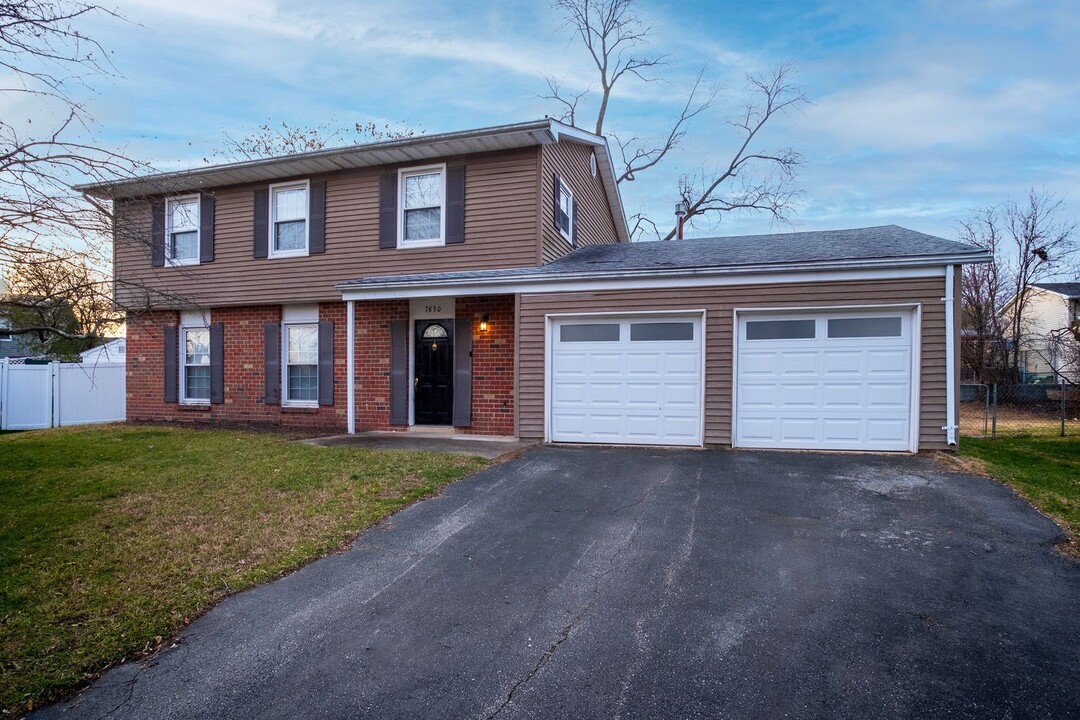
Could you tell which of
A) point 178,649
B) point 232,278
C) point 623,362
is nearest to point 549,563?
point 178,649

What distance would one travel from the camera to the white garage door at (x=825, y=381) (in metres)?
8.04

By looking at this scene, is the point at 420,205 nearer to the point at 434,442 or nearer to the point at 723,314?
the point at 434,442

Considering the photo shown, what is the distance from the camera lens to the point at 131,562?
423cm

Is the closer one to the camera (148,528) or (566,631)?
(566,631)

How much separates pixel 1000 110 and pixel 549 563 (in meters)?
15.2

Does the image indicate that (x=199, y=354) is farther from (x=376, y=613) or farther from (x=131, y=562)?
(x=376, y=613)

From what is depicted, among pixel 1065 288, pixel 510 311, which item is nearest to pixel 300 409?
pixel 510 311

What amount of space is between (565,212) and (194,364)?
8.95m

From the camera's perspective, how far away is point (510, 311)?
10.2m

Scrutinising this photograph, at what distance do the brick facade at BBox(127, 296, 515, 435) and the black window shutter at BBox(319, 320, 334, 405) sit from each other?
3.9 inches

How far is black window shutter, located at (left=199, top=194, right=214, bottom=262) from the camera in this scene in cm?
1230

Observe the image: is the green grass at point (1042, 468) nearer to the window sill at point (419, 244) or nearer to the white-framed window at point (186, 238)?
the window sill at point (419, 244)

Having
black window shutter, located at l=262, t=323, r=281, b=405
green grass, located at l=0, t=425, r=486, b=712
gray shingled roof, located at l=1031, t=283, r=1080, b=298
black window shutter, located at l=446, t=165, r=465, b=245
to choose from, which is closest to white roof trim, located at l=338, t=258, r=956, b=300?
black window shutter, located at l=446, t=165, r=465, b=245

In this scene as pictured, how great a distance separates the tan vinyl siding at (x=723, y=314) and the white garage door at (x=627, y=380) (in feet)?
0.70
